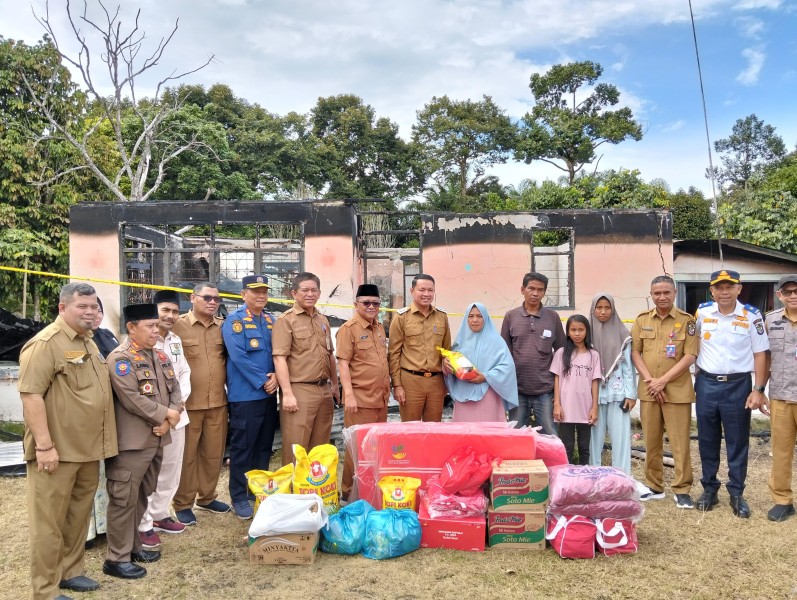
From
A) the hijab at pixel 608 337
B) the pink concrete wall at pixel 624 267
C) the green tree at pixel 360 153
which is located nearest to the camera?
the hijab at pixel 608 337

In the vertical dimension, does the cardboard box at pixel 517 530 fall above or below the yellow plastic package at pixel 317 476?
below

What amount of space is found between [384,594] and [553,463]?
1.42 meters

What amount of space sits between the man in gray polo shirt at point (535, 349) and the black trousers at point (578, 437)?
9cm

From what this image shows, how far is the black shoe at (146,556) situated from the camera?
3595mm

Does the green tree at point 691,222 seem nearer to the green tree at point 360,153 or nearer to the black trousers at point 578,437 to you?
the green tree at point 360,153

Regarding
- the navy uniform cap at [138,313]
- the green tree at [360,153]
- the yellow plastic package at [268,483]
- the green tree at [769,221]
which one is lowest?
the yellow plastic package at [268,483]

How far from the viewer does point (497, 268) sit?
10008 mm

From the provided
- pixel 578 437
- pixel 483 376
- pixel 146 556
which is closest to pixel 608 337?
pixel 578 437

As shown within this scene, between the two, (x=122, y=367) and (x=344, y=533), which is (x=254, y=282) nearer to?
(x=122, y=367)

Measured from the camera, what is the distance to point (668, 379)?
14.8ft

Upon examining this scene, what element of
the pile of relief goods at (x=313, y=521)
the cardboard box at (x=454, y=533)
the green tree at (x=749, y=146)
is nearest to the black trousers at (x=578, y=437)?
the cardboard box at (x=454, y=533)

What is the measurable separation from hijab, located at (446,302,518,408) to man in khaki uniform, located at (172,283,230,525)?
1798 millimetres

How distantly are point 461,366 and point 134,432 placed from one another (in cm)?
228

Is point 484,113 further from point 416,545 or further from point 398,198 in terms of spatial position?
point 416,545
